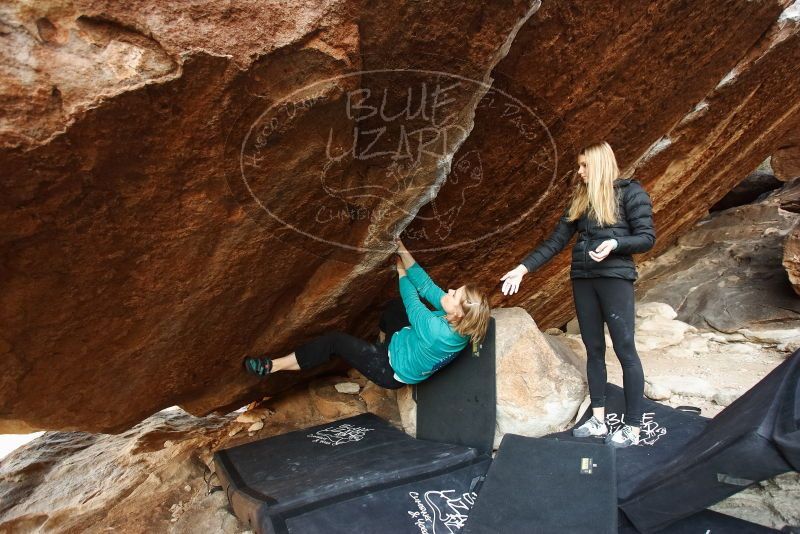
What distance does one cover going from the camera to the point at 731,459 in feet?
6.16

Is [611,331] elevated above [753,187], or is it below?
above

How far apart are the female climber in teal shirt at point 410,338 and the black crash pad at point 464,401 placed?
0.14 m

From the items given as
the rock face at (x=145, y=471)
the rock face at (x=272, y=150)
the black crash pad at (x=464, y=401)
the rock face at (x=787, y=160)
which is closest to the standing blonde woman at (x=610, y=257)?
the rock face at (x=272, y=150)

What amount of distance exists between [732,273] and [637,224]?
3.68 meters

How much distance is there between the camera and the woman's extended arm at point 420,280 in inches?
117

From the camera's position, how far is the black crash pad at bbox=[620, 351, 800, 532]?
1.81 m

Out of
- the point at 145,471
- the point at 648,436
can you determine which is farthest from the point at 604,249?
the point at 145,471

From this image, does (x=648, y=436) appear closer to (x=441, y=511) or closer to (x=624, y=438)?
(x=624, y=438)

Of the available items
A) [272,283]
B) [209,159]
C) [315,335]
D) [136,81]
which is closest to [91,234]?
[209,159]

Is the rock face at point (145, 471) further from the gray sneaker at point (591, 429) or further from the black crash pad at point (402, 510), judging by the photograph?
the gray sneaker at point (591, 429)

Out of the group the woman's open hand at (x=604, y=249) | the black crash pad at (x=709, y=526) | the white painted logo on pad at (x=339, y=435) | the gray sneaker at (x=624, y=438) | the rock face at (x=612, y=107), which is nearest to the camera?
the black crash pad at (x=709, y=526)

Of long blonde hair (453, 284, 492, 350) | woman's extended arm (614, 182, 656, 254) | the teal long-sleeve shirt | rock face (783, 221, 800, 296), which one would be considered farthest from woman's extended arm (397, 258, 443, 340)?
rock face (783, 221, 800, 296)

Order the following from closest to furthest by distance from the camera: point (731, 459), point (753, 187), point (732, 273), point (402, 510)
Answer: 1. point (731, 459)
2. point (402, 510)
3. point (732, 273)
4. point (753, 187)

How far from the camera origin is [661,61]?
8.82 ft
